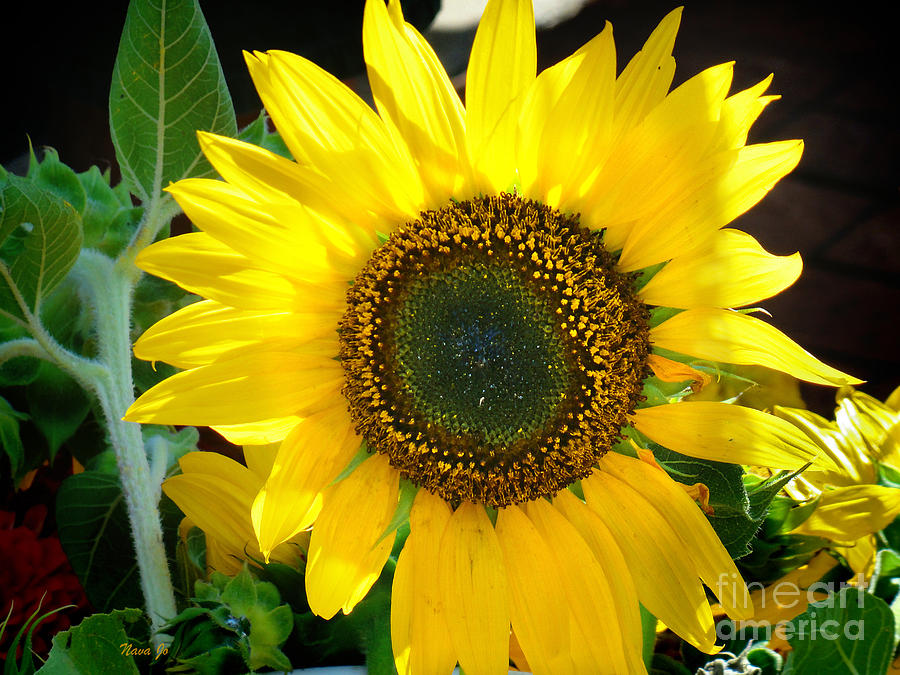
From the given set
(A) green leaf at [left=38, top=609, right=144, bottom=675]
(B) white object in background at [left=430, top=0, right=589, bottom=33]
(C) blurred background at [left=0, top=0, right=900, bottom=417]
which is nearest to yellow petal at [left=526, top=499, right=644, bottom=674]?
(A) green leaf at [left=38, top=609, right=144, bottom=675]

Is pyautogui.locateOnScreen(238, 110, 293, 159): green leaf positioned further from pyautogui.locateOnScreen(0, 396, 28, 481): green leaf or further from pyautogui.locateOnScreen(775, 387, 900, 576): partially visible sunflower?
pyautogui.locateOnScreen(775, 387, 900, 576): partially visible sunflower

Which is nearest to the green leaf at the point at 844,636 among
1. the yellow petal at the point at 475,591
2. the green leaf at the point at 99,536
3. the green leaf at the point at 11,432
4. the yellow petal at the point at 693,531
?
the yellow petal at the point at 693,531

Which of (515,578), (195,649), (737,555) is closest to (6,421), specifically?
(195,649)

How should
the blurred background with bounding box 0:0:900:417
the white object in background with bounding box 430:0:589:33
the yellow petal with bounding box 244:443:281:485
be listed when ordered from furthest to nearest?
the white object in background with bounding box 430:0:589:33, the blurred background with bounding box 0:0:900:417, the yellow petal with bounding box 244:443:281:485

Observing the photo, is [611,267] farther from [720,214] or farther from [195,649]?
[195,649]

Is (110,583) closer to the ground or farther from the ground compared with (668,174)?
closer to the ground

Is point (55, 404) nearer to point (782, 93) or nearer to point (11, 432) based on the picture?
point (11, 432)

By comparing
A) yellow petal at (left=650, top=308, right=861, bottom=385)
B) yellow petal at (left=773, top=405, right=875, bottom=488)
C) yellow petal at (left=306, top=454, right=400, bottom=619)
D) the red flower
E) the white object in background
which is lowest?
the red flower

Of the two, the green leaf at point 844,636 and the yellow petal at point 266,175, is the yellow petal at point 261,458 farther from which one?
the green leaf at point 844,636
